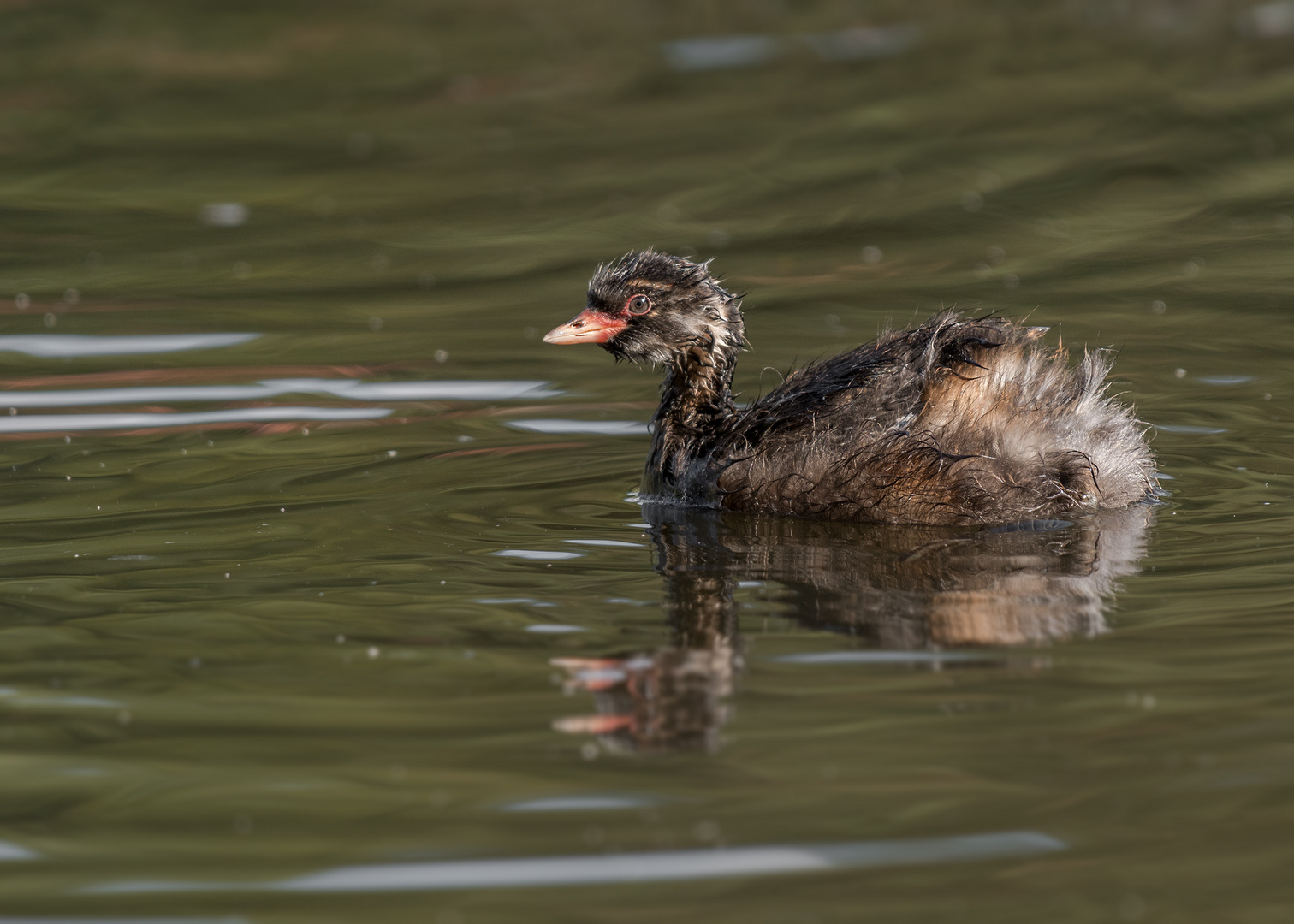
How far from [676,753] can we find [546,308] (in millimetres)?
7195

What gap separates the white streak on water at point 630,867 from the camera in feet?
14.6

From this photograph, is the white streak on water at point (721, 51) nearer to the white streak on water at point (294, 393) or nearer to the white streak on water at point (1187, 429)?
the white streak on water at point (294, 393)

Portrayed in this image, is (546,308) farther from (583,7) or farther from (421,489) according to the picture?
(583,7)

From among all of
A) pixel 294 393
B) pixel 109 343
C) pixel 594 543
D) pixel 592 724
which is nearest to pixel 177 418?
pixel 294 393

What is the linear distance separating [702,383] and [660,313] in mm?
374

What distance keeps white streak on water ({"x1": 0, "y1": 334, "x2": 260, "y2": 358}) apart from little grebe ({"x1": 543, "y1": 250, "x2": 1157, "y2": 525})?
4.14 metres

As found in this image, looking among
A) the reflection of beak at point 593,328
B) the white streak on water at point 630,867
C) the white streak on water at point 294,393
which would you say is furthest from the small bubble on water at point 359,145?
the white streak on water at point 630,867

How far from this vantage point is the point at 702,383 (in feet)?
28.9

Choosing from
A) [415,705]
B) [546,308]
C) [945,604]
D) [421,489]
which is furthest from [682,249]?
[415,705]

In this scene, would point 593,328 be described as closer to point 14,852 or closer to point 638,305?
point 638,305

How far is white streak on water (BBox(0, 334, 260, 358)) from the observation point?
11.1m

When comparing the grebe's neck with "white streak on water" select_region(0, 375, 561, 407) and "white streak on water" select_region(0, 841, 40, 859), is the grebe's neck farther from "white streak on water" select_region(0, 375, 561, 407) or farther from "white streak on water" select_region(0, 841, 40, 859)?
"white streak on water" select_region(0, 841, 40, 859)

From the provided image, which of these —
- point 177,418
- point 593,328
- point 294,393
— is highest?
point 593,328

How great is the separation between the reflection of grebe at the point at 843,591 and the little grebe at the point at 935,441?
101mm
